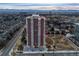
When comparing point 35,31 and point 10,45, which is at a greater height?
point 35,31

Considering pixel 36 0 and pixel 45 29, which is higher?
pixel 36 0

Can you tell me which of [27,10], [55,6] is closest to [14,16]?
[27,10]

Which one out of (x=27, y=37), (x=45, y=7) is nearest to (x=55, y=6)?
(x=45, y=7)

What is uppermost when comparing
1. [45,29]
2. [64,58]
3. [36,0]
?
[36,0]

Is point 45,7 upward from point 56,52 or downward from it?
upward

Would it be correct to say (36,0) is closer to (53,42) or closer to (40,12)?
(40,12)

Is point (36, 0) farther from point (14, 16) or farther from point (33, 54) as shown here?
point (33, 54)
